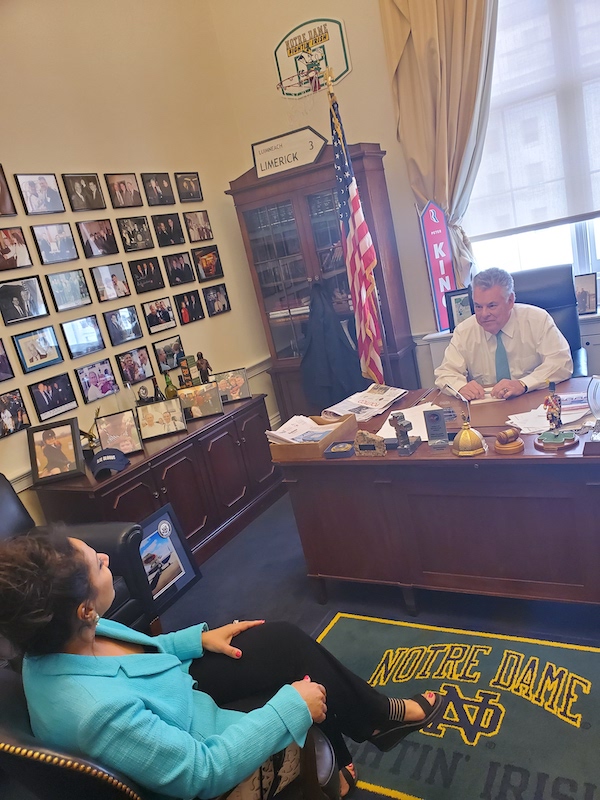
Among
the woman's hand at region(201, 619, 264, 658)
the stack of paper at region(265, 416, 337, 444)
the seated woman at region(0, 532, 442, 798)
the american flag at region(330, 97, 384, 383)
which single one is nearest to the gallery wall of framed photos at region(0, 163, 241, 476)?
→ the american flag at region(330, 97, 384, 383)

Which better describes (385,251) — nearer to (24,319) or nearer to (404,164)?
A: (404,164)

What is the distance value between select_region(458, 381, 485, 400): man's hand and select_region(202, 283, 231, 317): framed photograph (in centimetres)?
212

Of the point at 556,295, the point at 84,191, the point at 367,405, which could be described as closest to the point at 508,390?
the point at 367,405

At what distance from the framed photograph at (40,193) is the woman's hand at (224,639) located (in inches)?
94.1

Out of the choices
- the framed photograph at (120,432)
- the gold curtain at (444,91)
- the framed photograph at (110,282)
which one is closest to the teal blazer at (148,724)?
the framed photograph at (120,432)

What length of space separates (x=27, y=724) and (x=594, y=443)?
5.33 ft

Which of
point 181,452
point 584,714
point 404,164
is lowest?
point 584,714

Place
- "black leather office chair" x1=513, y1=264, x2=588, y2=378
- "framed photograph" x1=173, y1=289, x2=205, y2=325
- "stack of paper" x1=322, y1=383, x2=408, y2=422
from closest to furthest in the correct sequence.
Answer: "stack of paper" x1=322, y1=383, x2=408, y2=422 → "black leather office chair" x1=513, y1=264, x2=588, y2=378 → "framed photograph" x1=173, y1=289, x2=205, y2=325

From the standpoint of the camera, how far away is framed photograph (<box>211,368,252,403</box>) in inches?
144

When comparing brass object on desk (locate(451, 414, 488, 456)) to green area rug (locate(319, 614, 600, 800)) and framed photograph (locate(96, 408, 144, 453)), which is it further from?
framed photograph (locate(96, 408, 144, 453))

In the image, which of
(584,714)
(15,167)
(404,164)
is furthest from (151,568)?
(404,164)

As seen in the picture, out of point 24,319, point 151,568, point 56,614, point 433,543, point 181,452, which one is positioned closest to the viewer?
point 56,614

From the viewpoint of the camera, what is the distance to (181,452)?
10.2 ft

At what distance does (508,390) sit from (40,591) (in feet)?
6.26
